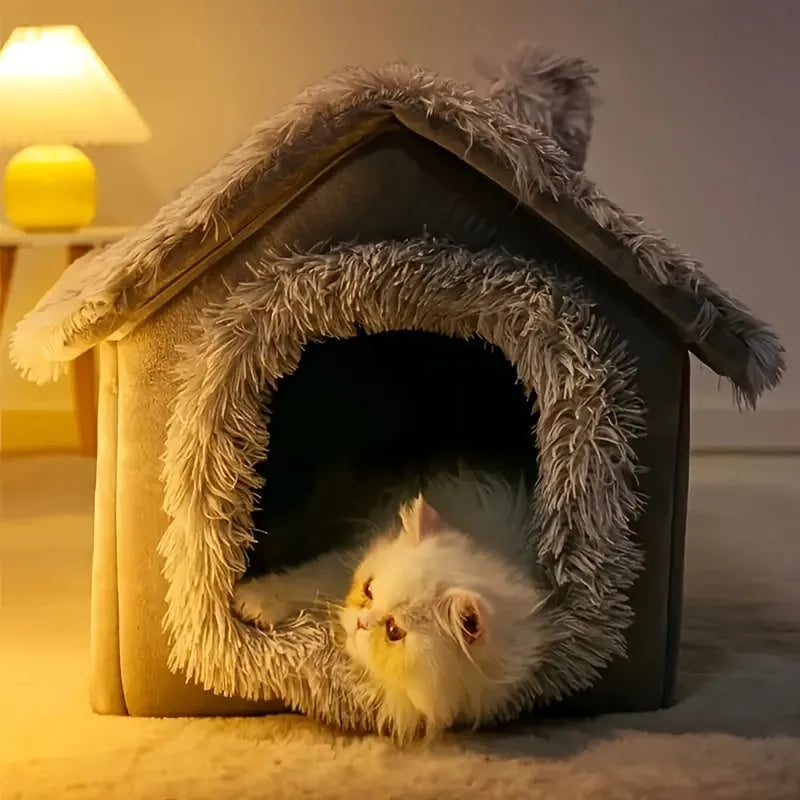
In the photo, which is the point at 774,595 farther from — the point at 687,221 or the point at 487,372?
the point at 687,221

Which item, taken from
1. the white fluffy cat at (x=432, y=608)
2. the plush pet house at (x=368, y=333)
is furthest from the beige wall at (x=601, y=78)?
the white fluffy cat at (x=432, y=608)

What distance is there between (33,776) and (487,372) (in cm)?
89

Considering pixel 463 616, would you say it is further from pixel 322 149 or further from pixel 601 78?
pixel 601 78

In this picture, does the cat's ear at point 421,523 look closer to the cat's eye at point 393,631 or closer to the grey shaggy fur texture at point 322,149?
the cat's eye at point 393,631

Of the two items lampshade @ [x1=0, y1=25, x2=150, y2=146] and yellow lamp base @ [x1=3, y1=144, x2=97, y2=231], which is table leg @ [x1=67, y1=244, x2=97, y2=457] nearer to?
yellow lamp base @ [x1=3, y1=144, x2=97, y2=231]

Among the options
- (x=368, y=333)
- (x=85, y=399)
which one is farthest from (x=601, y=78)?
(x=368, y=333)

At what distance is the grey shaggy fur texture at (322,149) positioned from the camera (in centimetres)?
117

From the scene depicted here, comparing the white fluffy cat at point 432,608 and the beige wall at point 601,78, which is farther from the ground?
the beige wall at point 601,78

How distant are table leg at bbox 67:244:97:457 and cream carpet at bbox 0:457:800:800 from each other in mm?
895

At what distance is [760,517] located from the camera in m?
2.14

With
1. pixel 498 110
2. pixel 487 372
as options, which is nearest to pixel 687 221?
pixel 487 372

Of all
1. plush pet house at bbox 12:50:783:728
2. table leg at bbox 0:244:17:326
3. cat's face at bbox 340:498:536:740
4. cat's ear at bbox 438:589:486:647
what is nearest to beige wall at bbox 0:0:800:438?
table leg at bbox 0:244:17:326

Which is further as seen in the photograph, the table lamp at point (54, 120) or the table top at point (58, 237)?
the table top at point (58, 237)

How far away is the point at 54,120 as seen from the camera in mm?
2102
